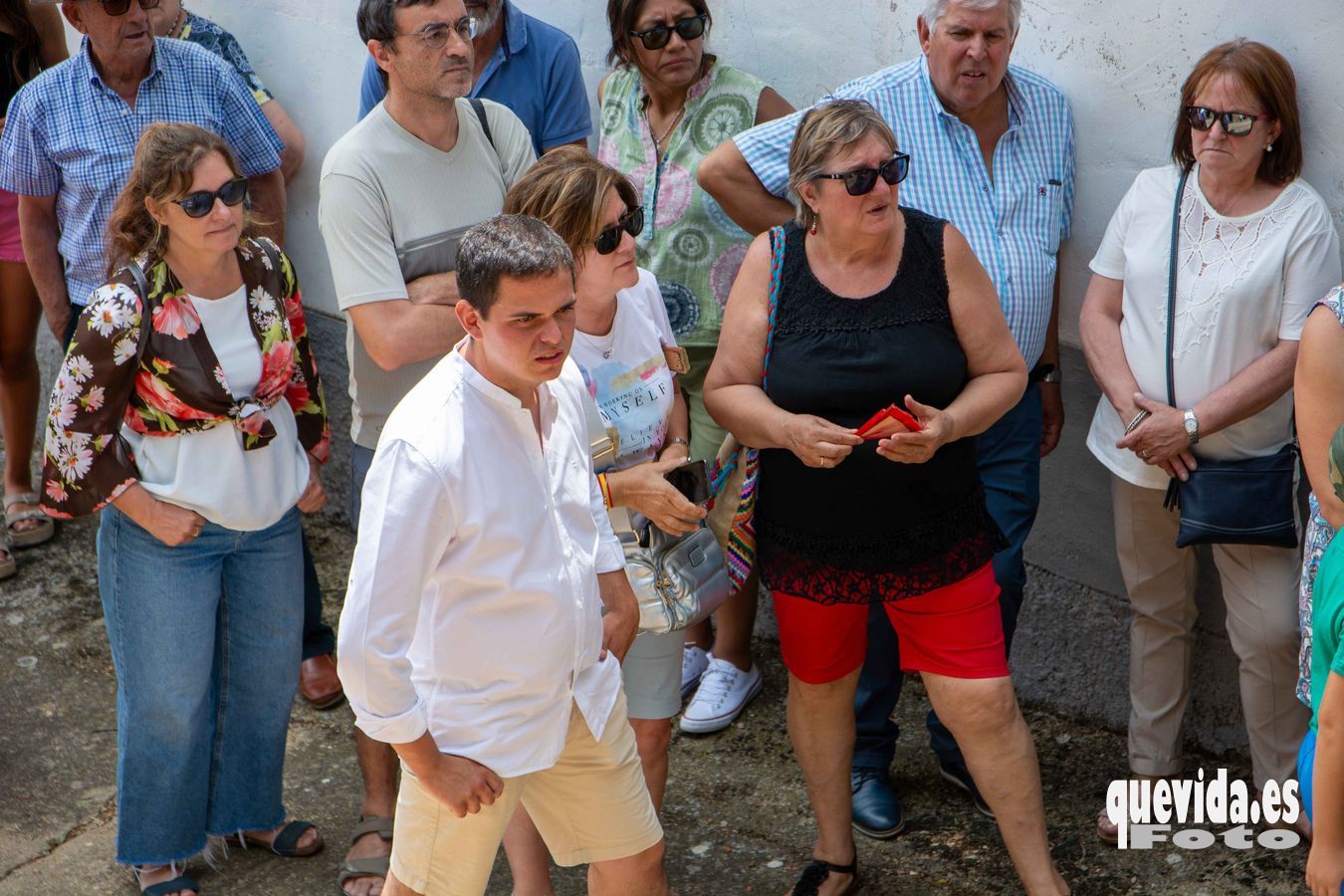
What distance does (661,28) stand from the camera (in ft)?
13.8

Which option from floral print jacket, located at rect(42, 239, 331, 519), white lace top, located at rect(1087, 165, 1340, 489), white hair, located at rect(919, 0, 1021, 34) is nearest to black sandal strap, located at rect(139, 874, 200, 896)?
floral print jacket, located at rect(42, 239, 331, 519)

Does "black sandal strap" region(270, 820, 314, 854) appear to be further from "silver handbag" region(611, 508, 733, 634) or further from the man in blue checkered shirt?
the man in blue checkered shirt

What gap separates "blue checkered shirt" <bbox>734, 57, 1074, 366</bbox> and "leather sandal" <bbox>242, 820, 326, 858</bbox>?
7.81 feet

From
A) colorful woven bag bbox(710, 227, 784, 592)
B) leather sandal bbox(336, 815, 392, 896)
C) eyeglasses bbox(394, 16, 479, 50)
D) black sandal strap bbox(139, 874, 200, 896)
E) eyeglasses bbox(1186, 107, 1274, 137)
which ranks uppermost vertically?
eyeglasses bbox(1186, 107, 1274, 137)

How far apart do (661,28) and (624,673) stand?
189cm

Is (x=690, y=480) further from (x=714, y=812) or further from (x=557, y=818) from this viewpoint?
(x=714, y=812)

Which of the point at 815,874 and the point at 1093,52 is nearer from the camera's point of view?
the point at 815,874

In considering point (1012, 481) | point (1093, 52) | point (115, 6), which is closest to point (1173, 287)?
point (1012, 481)

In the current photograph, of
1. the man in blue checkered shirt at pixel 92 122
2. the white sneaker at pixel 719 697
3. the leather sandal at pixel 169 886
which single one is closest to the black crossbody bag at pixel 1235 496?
the white sneaker at pixel 719 697

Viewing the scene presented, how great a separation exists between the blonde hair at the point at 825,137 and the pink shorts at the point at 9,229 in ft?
10.2

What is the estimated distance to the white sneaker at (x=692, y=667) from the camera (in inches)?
187

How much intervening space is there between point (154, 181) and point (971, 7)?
2073 millimetres

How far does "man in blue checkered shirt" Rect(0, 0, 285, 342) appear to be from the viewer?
177 inches

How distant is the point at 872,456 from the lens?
10.9ft
